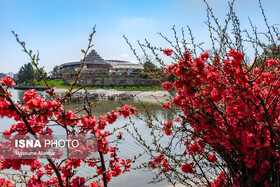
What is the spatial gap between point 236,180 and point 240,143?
1.88 ft

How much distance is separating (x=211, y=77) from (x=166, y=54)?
0.83 m

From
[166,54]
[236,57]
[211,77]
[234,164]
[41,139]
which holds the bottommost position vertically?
[234,164]

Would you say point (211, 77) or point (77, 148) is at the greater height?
point (211, 77)

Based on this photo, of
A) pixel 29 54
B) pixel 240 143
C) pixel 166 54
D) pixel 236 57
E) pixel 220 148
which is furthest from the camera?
pixel 166 54

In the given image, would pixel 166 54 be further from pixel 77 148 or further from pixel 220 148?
pixel 77 148

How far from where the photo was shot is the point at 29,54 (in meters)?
1.99

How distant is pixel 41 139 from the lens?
6.92 feet

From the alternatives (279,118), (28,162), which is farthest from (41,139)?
(279,118)

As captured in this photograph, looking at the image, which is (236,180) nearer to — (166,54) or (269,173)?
(269,173)

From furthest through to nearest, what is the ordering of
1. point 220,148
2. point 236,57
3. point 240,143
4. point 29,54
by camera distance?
point 220,148 < point 240,143 < point 236,57 < point 29,54

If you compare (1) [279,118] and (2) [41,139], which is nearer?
(2) [41,139]

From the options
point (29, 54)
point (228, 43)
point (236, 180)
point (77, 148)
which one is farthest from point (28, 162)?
point (228, 43)

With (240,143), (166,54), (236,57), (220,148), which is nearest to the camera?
(236,57)

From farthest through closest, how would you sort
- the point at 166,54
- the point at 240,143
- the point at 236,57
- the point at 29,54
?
the point at 166,54 → the point at 240,143 → the point at 236,57 → the point at 29,54
